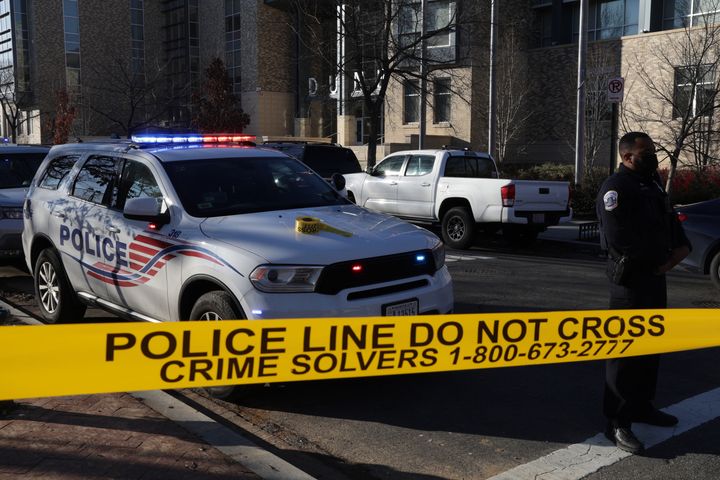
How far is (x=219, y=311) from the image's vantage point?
16.1 ft

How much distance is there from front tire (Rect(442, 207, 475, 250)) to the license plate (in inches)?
315

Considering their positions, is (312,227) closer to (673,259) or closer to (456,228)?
(673,259)

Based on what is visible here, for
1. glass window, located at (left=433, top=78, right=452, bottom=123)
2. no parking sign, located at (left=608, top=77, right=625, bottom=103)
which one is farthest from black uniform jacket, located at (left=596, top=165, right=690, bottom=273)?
glass window, located at (left=433, top=78, right=452, bottom=123)

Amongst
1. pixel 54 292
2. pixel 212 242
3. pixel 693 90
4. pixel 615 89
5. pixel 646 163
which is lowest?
pixel 54 292

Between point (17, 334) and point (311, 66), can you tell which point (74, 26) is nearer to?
point (311, 66)

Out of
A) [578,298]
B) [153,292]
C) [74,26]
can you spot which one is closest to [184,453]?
[153,292]

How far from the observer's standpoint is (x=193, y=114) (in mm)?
42594

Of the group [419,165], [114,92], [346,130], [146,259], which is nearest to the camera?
[146,259]

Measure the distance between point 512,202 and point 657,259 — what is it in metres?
8.18

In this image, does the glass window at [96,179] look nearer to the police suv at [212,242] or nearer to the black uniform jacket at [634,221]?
the police suv at [212,242]

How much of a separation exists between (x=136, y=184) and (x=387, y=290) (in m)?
2.49

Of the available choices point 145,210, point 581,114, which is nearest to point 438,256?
point 145,210

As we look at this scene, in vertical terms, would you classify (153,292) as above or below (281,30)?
below

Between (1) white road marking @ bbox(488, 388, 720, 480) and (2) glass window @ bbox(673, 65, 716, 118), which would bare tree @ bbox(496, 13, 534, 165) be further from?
(1) white road marking @ bbox(488, 388, 720, 480)
